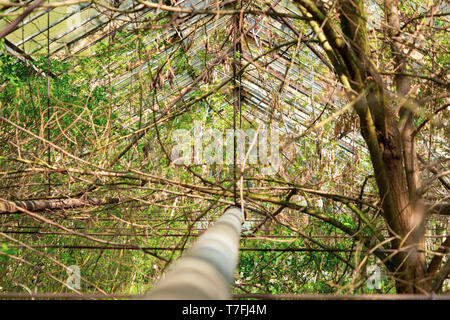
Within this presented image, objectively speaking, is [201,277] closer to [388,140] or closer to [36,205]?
[388,140]

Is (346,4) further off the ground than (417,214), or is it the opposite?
(346,4)

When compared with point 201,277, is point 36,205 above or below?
above

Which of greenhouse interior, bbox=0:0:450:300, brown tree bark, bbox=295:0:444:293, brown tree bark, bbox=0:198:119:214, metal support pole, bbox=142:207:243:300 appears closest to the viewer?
metal support pole, bbox=142:207:243:300

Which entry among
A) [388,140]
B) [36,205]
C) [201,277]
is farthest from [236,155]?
[201,277]

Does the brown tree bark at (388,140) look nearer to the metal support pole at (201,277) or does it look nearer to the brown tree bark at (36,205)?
the brown tree bark at (36,205)

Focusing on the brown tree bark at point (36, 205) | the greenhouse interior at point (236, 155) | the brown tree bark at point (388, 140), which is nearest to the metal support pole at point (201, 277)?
the greenhouse interior at point (236, 155)

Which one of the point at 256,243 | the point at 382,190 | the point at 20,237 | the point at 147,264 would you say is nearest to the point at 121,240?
the point at 147,264

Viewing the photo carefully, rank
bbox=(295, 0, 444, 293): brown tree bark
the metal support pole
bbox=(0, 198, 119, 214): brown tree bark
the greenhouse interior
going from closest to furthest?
the metal support pole → the greenhouse interior → bbox=(0, 198, 119, 214): brown tree bark → bbox=(295, 0, 444, 293): brown tree bark

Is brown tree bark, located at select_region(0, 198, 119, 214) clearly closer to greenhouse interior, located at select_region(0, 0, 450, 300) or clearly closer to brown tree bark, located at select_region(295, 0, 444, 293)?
greenhouse interior, located at select_region(0, 0, 450, 300)

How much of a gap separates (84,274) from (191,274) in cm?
452

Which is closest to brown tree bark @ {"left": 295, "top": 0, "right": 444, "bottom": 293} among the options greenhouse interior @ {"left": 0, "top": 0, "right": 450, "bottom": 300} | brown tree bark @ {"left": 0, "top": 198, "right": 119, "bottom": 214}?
greenhouse interior @ {"left": 0, "top": 0, "right": 450, "bottom": 300}
